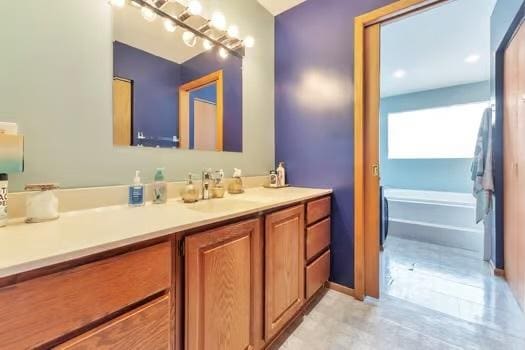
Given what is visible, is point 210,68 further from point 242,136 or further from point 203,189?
point 203,189

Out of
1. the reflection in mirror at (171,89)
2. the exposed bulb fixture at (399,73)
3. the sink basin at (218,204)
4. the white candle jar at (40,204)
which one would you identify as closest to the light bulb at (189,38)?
the reflection in mirror at (171,89)

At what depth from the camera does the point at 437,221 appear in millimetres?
3055

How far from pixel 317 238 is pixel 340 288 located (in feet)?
1.70

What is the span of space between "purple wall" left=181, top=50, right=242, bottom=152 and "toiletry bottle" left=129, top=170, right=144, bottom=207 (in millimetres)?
748

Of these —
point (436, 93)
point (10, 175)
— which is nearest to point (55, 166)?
point (10, 175)

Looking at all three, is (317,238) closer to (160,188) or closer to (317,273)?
(317,273)

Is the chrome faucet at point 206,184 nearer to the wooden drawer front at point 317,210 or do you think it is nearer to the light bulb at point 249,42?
the wooden drawer front at point 317,210

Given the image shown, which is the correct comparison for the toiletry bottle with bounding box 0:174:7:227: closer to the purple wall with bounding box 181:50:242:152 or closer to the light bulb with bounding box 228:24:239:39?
the purple wall with bounding box 181:50:242:152

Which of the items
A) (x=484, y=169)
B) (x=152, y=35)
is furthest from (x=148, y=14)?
(x=484, y=169)

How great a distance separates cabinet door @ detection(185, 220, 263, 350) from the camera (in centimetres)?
83

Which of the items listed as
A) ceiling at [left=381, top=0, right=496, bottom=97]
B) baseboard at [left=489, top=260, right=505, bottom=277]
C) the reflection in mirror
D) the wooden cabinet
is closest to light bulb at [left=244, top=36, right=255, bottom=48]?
the reflection in mirror

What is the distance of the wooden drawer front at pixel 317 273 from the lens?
1.57 m

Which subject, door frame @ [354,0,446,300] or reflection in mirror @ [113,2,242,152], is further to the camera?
door frame @ [354,0,446,300]

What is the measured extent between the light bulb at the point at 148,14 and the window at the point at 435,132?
176 inches
